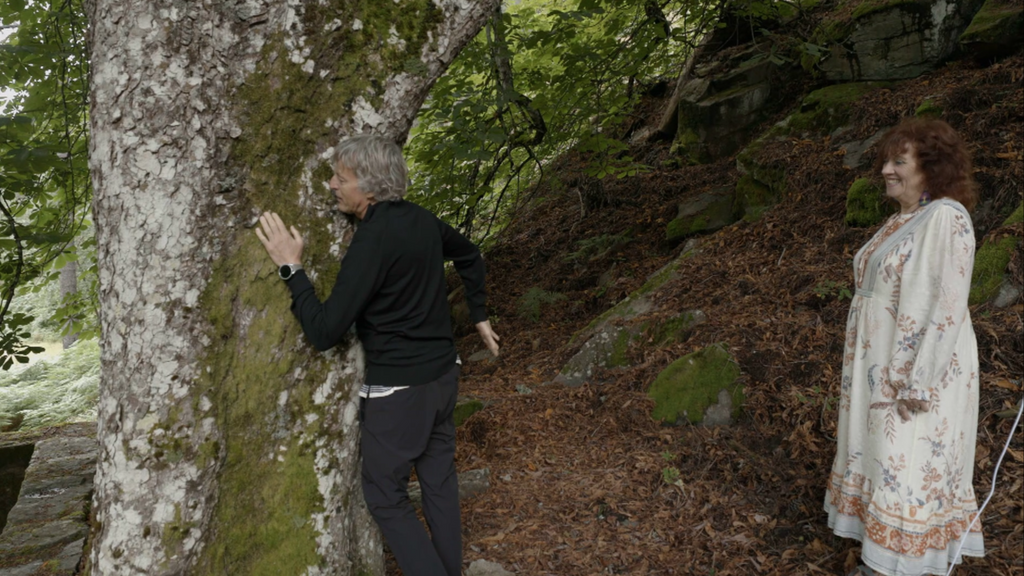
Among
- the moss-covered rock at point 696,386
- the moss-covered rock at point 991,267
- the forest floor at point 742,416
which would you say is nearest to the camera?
the forest floor at point 742,416

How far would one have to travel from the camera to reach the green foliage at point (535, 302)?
7.37 meters

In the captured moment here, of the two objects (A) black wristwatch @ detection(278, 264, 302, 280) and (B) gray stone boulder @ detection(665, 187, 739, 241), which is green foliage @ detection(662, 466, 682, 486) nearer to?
(A) black wristwatch @ detection(278, 264, 302, 280)

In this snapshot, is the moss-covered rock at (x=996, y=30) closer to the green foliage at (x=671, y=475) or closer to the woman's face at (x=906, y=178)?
the woman's face at (x=906, y=178)

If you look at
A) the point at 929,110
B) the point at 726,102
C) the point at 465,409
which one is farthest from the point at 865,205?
the point at 465,409

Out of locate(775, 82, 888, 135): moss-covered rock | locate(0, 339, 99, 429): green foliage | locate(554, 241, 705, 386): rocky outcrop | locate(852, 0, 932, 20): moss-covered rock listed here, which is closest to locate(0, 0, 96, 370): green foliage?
locate(554, 241, 705, 386): rocky outcrop

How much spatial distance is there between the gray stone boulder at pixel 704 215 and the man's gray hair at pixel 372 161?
5097 mm

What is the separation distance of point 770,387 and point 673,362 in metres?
0.73

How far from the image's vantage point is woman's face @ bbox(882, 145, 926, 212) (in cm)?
279

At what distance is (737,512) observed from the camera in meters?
3.54

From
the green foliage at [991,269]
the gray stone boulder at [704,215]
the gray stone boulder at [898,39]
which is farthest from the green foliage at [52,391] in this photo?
the gray stone boulder at [898,39]

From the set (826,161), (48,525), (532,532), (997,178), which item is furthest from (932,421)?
(48,525)

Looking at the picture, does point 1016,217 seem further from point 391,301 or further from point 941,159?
point 391,301

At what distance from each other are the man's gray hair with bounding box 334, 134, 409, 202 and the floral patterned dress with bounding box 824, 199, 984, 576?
220cm

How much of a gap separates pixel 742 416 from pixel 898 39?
505 centimetres
